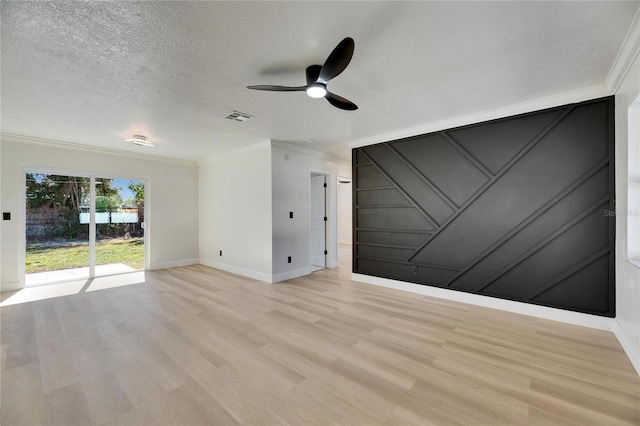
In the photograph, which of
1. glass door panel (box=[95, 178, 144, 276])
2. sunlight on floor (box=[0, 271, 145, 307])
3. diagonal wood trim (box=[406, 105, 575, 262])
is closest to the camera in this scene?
diagonal wood trim (box=[406, 105, 575, 262])

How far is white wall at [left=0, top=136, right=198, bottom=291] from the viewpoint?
4266mm

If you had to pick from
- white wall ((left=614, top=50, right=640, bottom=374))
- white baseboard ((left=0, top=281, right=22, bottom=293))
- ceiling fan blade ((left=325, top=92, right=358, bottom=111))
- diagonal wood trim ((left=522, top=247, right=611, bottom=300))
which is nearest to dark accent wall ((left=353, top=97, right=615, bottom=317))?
diagonal wood trim ((left=522, top=247, right=611, bottom=300))

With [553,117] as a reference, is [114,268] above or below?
below

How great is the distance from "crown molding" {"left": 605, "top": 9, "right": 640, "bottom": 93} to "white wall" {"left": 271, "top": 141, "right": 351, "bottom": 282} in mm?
4152

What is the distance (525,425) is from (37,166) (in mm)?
7111

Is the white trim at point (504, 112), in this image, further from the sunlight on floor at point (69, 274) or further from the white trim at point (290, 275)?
the sunlight on floor at point (69, 274)

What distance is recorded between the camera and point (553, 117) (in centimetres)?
Result: 299

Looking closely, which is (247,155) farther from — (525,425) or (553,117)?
(525,425)

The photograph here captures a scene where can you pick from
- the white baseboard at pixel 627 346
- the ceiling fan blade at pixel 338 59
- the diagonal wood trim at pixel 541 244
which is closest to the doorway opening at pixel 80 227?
the ceiling fan blade at pixel 338 59

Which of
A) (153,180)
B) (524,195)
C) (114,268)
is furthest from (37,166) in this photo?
(524,195)

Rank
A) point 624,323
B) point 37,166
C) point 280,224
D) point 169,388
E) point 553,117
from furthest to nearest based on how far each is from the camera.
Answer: point 280,224
point 37,166
point 553,117
point 624,323
point 169,388

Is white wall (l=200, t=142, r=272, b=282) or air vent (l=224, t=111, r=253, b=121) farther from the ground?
air vent (l=224, t=111, r=253, b=121)

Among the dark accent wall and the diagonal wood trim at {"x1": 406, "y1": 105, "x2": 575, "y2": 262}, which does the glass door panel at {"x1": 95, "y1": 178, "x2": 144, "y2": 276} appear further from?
the diagonal wood trim at {"x1": 406, "y1": 105, "x2": 575, "y2": 262}

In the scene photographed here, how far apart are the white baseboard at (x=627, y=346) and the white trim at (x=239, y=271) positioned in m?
4.27
